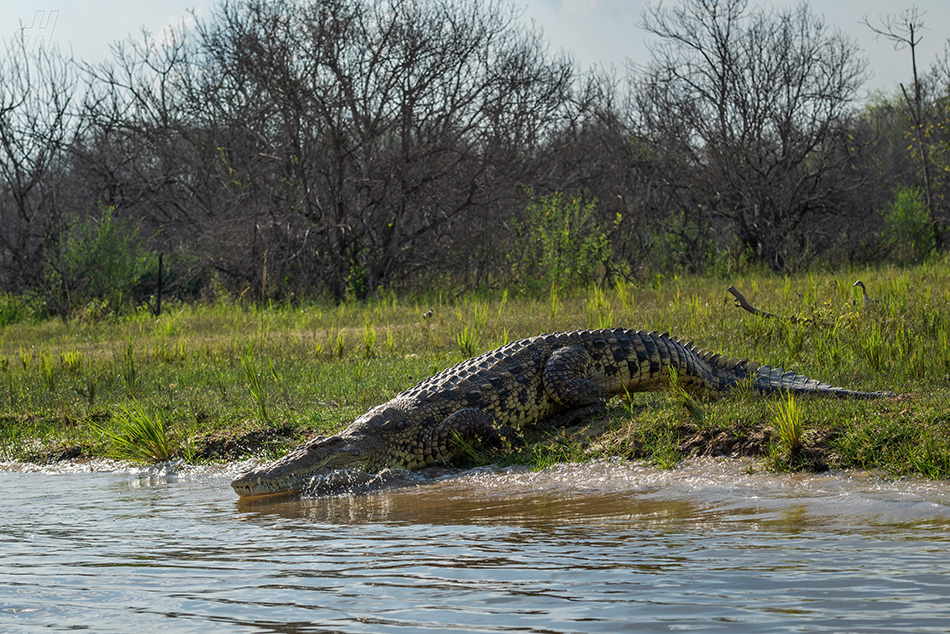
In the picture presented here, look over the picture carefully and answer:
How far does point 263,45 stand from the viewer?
1703cm

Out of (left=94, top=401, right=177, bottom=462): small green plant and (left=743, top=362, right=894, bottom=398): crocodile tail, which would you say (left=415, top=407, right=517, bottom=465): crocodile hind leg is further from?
(left=94, top=401, right=177, bottom=462): small green plant

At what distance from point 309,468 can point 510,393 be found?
1392 millimetres

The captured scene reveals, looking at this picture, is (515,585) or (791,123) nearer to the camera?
(515,585)

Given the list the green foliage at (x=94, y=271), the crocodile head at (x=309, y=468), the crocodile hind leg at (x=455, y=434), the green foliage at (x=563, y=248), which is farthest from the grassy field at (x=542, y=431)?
the green foliage at (x=94, y=271)

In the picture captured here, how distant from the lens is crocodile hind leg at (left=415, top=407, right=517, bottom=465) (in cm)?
553

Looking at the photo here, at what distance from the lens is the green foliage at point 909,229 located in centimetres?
1977

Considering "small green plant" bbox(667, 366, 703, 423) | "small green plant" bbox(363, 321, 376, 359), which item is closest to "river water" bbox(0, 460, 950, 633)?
"small green plant" bbox(667, 366, 703, 423)

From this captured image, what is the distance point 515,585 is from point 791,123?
1852 centimetres

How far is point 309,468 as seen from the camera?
519cm

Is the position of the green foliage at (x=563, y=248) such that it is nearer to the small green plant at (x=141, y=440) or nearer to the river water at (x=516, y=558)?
the small green plant at (x=141, y=440)

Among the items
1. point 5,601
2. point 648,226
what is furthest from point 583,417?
point 648,226

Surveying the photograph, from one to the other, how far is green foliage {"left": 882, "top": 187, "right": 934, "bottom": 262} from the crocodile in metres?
15.5

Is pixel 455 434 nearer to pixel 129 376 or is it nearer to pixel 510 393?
pixel 510 393

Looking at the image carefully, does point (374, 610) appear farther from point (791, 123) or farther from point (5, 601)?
point (791, 123)
